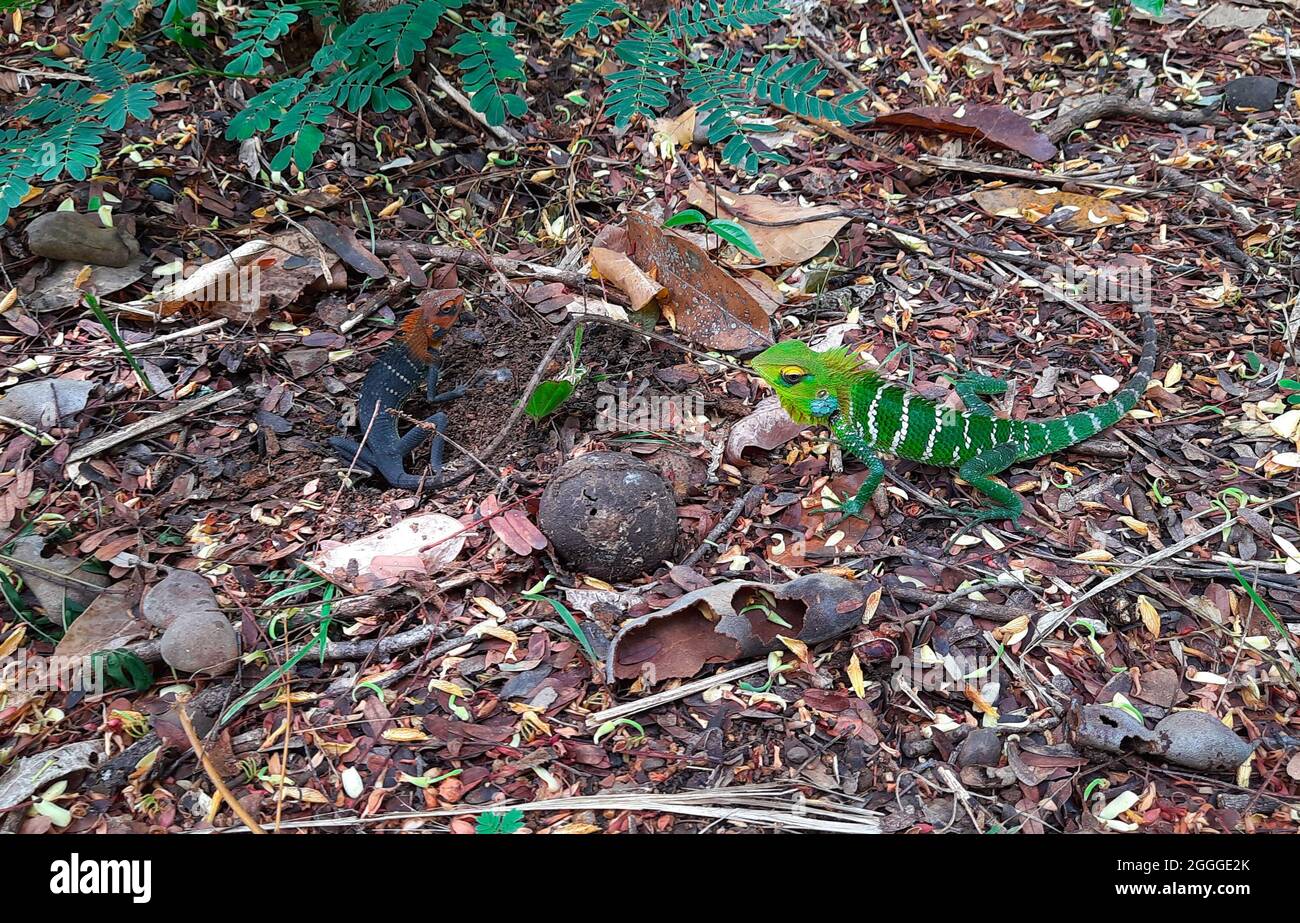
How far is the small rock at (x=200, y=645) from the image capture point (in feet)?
10.2

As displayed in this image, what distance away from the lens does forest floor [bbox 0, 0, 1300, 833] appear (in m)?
2.98

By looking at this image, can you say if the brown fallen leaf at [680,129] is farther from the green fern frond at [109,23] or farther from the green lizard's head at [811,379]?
the green fern frond at [109,23]

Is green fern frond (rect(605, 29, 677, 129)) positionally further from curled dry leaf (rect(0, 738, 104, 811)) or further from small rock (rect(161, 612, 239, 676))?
curled dry leaf (rect(0, 738, 104, 811))

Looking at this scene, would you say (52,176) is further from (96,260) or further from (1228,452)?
(1228,452)

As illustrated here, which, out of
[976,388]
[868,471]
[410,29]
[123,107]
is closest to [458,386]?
[410,29]

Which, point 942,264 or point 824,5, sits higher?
point 824,5

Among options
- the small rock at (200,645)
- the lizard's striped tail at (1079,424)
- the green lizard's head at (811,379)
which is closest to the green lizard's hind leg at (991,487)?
the lizard's striped tail at (1079,424)

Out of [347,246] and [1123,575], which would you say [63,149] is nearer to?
[347,246]

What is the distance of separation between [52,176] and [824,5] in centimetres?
498

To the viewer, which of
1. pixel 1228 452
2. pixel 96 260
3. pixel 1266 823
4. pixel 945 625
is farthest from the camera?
pixel 96 260

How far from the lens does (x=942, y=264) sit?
4883mm

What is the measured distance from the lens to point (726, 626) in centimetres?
318

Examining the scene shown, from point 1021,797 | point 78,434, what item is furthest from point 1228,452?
point 78,434

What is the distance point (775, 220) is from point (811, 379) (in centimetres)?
141
